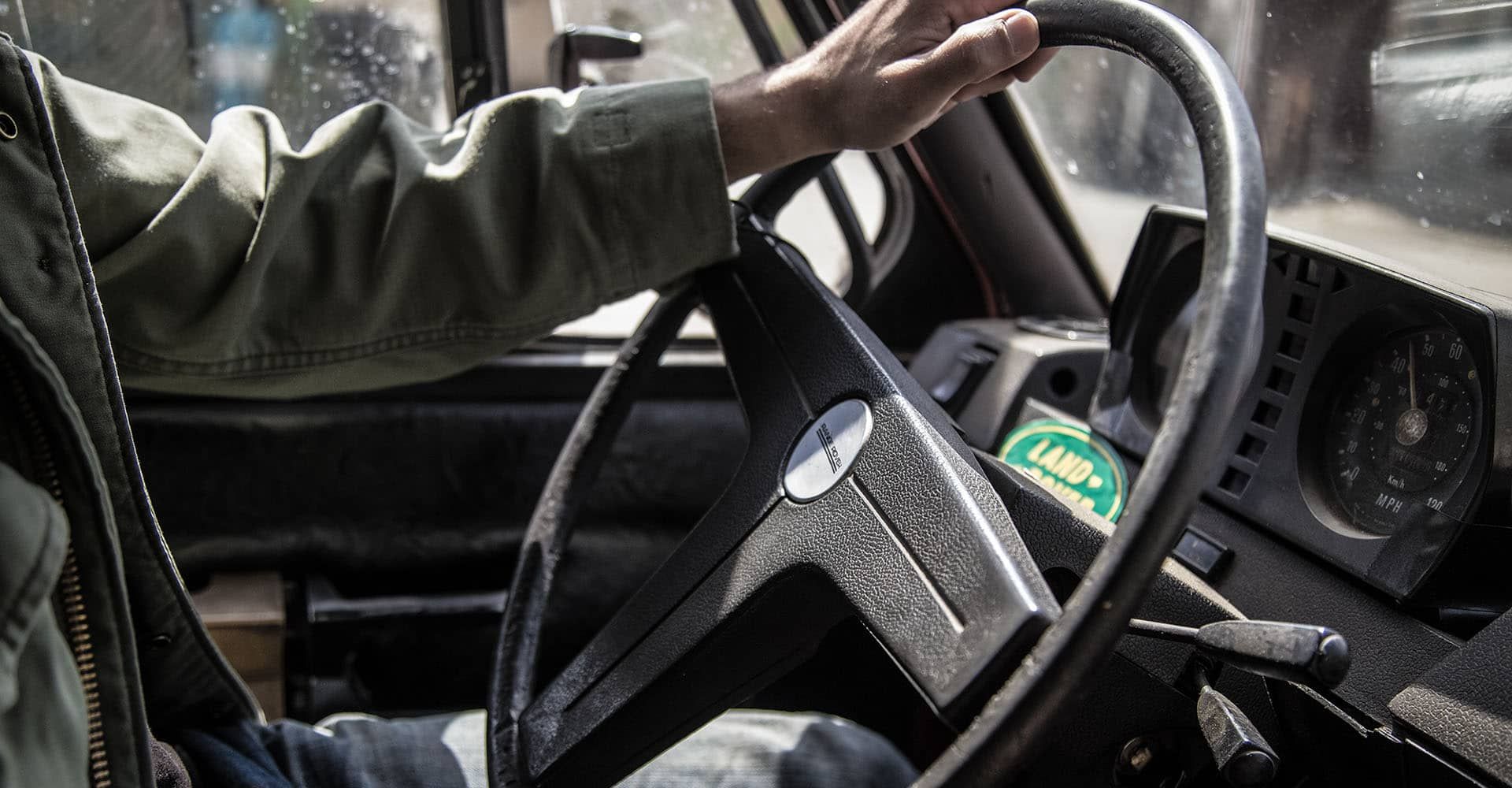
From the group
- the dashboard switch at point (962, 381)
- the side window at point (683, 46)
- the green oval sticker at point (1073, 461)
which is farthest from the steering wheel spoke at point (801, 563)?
the side window at point (683, 46)

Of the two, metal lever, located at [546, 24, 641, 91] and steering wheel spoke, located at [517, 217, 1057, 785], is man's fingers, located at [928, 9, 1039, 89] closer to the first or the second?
steering wheel spoke, located at [517, 217, 1057, 785]

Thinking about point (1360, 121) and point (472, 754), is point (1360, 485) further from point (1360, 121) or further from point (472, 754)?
point (472, 754)

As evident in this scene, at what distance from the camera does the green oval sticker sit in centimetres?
119

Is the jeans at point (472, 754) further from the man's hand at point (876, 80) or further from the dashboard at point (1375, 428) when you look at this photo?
the man's hand at point (876, 80)

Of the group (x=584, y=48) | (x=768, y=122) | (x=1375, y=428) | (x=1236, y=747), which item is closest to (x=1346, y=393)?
(x=1375, y=428)

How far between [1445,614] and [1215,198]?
1.33 feet

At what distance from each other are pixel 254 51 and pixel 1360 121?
4.32ft

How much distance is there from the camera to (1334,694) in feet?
2.72

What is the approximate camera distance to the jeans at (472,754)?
102 cm

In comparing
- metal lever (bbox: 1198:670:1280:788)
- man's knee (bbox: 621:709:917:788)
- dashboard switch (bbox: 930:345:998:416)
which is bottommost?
man's knee (bbox: 621:709:917:788)

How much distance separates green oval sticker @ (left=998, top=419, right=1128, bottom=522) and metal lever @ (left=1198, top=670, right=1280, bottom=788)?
414 millimetres

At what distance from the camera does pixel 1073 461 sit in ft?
4.15

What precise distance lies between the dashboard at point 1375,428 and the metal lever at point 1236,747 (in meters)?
0.22

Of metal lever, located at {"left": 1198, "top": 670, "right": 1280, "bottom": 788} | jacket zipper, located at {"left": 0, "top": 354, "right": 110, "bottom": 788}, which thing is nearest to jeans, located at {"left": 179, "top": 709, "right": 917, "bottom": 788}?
jacket zipper, located at {"left": 0, "top": 354, "right": 110, "bottom": 788}
